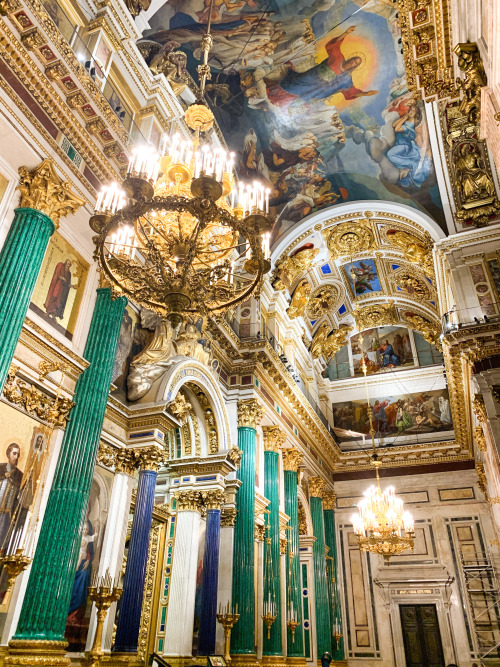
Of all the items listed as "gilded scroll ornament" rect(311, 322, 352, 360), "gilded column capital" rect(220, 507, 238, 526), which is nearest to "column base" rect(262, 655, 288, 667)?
"gilded column capital" rect(220, 507, 238, 526)

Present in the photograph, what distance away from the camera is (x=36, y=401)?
566cm

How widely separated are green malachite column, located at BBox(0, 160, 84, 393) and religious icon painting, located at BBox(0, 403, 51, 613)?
610 millimetres

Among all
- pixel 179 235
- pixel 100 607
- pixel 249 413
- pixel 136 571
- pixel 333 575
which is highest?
pixel 249 413

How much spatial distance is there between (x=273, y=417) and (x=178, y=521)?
3.85 metres

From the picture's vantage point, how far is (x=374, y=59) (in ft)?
35.5

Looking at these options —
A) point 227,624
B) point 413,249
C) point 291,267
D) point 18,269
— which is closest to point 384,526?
point 227,624

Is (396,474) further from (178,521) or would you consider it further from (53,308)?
(53,308)

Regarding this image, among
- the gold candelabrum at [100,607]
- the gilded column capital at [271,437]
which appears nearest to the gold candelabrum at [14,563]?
the gold candelabrum at [100,607]

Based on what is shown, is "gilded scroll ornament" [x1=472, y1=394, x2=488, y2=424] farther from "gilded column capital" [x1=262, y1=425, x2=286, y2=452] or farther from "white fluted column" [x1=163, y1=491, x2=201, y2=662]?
"white fluted column" [x1=163, y1=491, x2=201, y2=662]

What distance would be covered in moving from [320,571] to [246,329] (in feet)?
25.5

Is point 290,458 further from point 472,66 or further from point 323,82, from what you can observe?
point 472,66

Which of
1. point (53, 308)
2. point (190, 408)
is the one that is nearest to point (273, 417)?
point (190, 408)

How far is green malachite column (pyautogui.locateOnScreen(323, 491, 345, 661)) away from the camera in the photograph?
50.6 feet

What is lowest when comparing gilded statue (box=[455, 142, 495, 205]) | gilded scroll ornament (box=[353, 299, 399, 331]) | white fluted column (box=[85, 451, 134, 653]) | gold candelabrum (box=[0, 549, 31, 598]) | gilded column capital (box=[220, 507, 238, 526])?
gold candelabrum (box=[0, 549, 31, 598])
